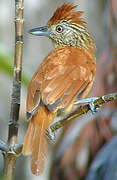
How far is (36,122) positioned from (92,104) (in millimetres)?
476

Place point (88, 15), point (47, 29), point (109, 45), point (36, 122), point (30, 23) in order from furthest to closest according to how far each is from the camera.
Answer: point (88, 15)
point (30, 23)
point (109, 45)
point (47, 29)
point (36, 122)

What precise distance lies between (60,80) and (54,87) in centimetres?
10

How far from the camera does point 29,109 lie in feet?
8.42

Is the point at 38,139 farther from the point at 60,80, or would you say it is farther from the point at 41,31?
the point at 41,31

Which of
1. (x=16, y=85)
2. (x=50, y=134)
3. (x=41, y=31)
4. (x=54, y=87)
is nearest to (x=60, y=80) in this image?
(x=54, y=87)

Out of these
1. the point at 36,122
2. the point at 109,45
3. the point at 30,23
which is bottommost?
the point at 36,122

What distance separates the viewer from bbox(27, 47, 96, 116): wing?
2.63 meters

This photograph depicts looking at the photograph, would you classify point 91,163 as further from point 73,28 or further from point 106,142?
point 73,28

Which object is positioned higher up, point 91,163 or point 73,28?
point 73,28

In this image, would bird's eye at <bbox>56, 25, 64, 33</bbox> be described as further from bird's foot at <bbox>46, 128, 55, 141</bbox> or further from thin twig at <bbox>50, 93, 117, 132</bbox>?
thin twig at <bbox>50, 93, 117, 132</bbox>

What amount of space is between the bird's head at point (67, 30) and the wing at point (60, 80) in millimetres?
431

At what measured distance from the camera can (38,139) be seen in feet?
8.20

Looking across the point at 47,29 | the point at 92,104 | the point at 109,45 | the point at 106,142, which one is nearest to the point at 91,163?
the point at 106,142

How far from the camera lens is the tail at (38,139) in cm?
230
